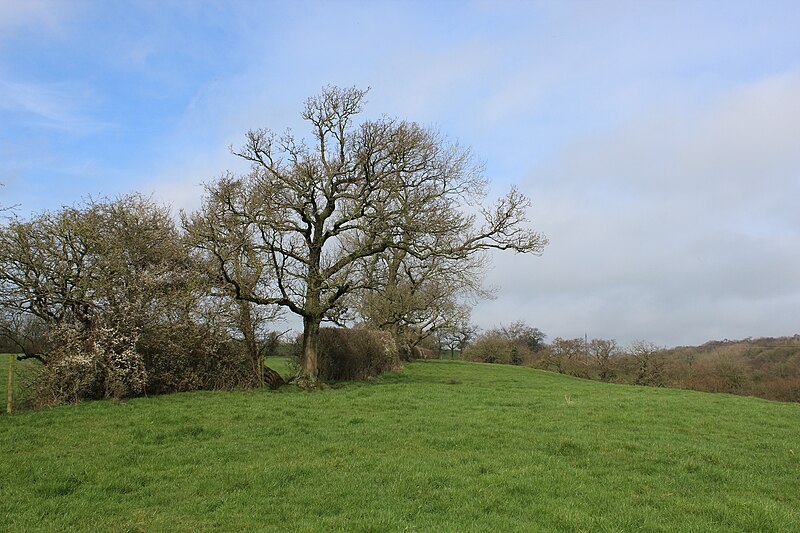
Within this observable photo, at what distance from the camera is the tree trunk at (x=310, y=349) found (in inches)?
793

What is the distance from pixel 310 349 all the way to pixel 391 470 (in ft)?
42.7

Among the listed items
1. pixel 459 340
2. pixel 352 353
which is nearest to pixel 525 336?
pixel 459 340

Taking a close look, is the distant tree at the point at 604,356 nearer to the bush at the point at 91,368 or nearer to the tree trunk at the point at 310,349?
the tree trunk at the point at 310,349

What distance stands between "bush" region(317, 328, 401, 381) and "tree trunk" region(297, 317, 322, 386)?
147 centimetres

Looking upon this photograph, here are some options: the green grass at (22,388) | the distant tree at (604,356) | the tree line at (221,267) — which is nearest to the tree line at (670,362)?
the distant tree at (604,356)

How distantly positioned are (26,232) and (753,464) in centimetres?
1910

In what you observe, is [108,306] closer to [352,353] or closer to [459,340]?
[352,353]

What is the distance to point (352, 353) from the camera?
23.5 metres

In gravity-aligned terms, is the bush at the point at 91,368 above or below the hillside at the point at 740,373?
above

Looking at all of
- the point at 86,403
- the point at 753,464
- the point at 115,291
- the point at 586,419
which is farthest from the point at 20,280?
the point at 753,464

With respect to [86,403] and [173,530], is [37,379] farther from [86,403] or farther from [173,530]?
[173,530]

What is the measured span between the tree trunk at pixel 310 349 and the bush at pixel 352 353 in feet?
4.83

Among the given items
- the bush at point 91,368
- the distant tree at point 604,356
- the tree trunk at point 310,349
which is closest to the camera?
the bush at point 91,368

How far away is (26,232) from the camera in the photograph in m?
15.2
